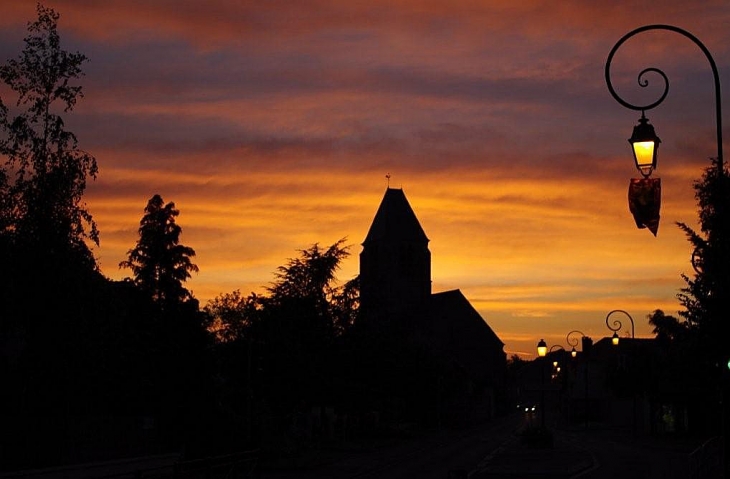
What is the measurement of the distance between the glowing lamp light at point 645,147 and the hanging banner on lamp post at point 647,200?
2.19ft

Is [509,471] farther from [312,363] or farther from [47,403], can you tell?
[312,363]

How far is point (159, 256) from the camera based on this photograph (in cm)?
6253

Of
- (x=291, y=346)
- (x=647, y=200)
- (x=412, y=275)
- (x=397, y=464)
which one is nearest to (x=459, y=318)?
(x=412, y=275)

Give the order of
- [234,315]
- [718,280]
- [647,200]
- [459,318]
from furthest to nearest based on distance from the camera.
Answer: [459,318], [234,315], [718,280], [647,200]

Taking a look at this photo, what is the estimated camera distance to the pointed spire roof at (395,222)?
527 ft

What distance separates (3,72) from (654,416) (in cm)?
5832

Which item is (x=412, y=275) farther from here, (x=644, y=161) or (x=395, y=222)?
(x=644, y=161)

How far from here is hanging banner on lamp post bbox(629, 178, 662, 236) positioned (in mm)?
18609

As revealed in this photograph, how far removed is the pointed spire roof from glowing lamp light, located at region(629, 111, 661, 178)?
5605 inches

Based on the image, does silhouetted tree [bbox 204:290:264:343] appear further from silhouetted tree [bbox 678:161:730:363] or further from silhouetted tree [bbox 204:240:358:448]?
silhouetted tree [bbox 678:161:730:363]

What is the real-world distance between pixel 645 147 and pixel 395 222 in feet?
471

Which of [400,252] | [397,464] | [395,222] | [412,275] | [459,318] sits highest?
[395,222]

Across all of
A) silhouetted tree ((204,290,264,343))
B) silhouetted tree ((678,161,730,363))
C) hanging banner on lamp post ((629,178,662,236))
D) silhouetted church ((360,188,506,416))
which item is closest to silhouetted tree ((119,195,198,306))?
silhouetted tree ((204,290,264,343))

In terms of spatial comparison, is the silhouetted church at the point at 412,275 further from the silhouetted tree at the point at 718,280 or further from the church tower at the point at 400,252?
the silhouetted tree at the point at 718,280
